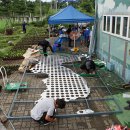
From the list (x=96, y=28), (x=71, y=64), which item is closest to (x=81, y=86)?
(x=71, y=64)

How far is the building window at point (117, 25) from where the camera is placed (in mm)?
9701

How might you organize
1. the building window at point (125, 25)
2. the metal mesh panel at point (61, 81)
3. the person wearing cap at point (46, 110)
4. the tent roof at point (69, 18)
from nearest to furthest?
1. the person wearing cap at point (46, 110)
2. the metal mesh panel at point (61, 81)
3. the building window at point (125, 25)
4. the tent roof at point (69, 18)

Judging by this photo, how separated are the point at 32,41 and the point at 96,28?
8.02 meters

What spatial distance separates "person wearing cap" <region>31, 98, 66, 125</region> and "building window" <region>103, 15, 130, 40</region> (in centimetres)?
469

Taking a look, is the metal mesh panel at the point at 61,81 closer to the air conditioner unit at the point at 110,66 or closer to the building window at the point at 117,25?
the air conditioner unit at the point at 110,66

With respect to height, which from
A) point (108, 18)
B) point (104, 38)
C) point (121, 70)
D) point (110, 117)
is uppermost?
point (108, 18)

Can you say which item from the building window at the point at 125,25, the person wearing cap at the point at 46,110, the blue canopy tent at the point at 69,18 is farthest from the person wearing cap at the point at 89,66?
the person wearing cap at the point at 46,110

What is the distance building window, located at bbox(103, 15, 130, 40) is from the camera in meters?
9.70

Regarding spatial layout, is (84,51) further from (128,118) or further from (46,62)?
(128,118)

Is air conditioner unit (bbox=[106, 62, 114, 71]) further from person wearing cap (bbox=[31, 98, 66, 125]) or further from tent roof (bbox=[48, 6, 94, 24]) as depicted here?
person wearing cap (bbox=[31, 98, 66, 125])

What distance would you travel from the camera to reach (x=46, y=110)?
636 cm

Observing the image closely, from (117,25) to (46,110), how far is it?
627cm

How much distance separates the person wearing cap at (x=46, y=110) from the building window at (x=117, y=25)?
15.4 ft

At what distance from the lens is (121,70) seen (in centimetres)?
1034
